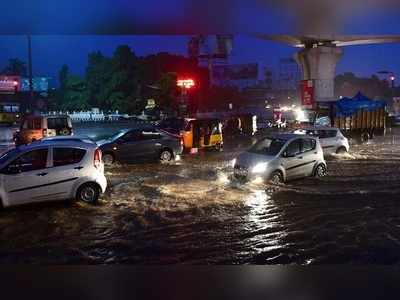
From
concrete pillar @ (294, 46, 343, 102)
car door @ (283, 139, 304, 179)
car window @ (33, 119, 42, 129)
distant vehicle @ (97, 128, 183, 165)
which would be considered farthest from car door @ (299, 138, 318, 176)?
concrete pillar @ (294, 46, 343, 102)

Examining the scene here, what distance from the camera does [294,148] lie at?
16.0 metres

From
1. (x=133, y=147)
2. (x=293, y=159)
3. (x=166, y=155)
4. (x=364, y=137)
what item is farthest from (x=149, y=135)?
(x=364, y=137)

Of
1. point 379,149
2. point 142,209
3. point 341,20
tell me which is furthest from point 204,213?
point 379,149

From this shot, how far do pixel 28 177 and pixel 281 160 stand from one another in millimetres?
6859

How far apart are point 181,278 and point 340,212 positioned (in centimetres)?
618

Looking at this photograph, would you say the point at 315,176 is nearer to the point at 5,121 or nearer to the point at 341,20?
the point at 341,20

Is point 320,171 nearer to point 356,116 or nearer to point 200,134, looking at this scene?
point 200,134

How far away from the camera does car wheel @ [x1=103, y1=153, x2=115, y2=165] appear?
2042cm

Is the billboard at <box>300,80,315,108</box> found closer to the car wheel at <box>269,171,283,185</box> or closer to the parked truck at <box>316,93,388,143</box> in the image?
the parked truck at <box>316,93,388,143</box>

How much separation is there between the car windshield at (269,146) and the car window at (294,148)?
0.67 feet

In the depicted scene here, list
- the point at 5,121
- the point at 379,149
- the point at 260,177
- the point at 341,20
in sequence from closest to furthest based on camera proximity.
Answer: the point at 341,20 < the point at 260,177 < the point at 379,149 < the point at 5,121

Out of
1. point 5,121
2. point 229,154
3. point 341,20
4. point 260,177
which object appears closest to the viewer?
point 341,20

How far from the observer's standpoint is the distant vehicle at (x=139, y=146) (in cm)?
2064

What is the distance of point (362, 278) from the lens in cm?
647
